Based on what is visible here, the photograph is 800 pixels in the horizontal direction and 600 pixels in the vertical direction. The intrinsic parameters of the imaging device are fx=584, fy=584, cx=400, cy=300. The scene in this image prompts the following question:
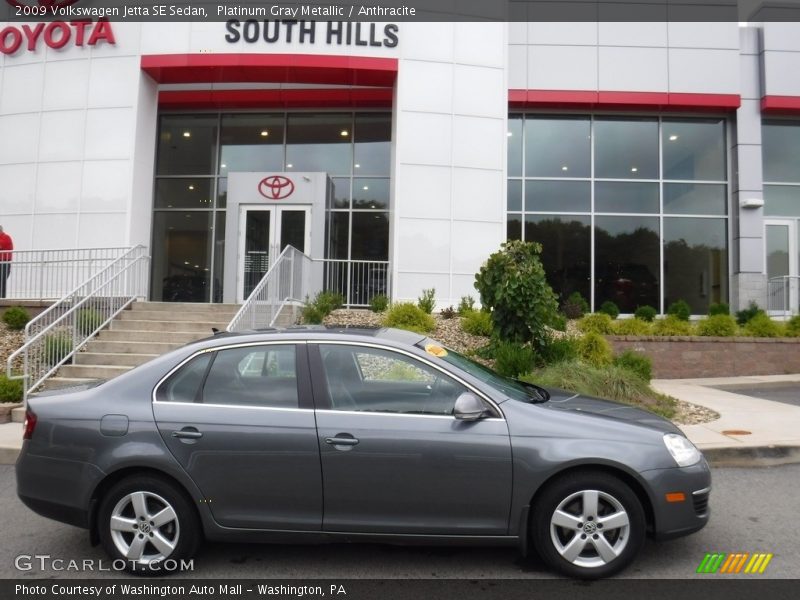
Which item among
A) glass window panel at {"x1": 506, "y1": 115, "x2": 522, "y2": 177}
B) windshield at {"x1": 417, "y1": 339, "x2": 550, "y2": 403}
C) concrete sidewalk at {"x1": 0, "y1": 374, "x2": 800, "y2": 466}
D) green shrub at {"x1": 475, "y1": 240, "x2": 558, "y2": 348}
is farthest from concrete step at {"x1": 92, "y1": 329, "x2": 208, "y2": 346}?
glass window panel at {"x1": 506, "y1": 115, "x2": 522, "y2": 177}

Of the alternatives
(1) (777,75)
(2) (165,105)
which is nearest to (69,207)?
(2) (165,105)

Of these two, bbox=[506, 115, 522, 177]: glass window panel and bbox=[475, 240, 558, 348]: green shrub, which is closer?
bbox=[475, 240, 558, 348]: green shrub

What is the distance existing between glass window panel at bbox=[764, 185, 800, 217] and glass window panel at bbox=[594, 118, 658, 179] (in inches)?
133

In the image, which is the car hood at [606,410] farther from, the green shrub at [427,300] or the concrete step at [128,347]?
the green shrub at [427,300]

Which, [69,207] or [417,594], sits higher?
[69,207]

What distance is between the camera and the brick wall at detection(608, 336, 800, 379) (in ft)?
40.8

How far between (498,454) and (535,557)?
853 millimetres

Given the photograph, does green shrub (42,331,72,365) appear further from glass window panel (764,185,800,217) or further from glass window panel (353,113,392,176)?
glass window panel (764,185,800,217)

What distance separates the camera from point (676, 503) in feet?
11.7

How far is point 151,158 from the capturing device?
15445 millimetres

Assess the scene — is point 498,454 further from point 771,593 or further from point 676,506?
point 771,593

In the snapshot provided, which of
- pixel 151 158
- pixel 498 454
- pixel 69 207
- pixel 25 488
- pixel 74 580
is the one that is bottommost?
pixel 74 580

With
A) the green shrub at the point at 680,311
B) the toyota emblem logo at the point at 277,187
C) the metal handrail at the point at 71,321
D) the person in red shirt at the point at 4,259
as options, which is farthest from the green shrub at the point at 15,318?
the green shrub at the point at 680,311

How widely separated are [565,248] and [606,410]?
13.7 metres
